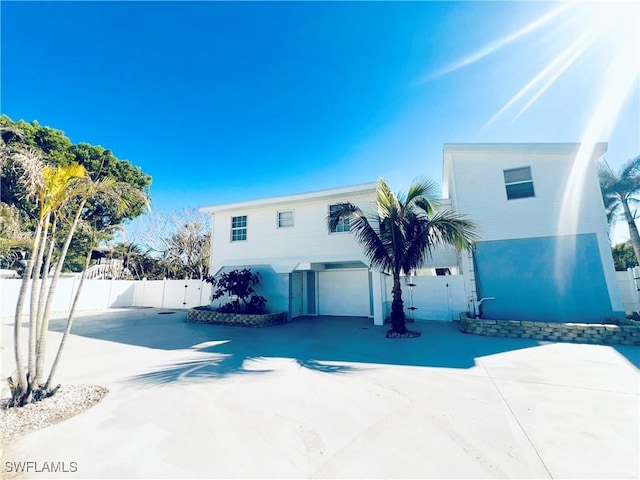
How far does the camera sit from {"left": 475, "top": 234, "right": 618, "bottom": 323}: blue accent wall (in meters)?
8.89

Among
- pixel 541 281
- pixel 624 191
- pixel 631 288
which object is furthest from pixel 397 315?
pixel 624 191

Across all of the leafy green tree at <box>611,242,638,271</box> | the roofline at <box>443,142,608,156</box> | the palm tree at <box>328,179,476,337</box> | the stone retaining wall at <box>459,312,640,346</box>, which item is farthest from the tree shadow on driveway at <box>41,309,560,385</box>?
the leafy green tree at <box>611,242,638,271</box>

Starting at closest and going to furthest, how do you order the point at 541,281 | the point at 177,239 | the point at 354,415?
1. the point at 354,415
2. the point at 541,281
3. the point at 177,239

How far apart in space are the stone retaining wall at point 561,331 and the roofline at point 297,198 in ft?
20.3

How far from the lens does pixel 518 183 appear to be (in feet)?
33.7

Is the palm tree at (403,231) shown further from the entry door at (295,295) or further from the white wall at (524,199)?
the entry door at (295,295)

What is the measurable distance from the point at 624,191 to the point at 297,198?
590 inches

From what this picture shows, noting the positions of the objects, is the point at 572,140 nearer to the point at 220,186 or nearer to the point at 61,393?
the point at 61,393

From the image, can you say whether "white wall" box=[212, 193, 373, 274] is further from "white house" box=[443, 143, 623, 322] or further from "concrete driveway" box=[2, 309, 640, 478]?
Answer: "concrete driveway" box=[2, 309, 640, 478]

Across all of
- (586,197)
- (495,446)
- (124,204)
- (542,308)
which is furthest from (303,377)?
(586,197)

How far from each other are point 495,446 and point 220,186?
18076mm

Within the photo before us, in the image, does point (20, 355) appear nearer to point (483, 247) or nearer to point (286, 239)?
point (286, 239)

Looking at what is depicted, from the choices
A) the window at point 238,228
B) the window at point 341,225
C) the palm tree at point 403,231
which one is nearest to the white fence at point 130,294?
the window at point 238,228

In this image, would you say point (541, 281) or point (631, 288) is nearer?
point (541, 281)
